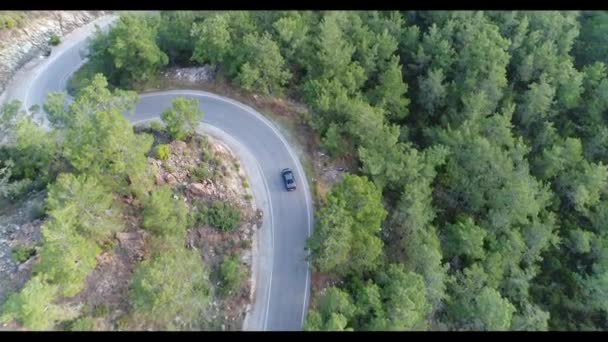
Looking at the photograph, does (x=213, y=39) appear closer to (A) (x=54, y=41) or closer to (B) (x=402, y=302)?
(A) (x=54, y=41)

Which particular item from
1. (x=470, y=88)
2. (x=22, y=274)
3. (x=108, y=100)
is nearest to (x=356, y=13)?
(x=470, y=88)

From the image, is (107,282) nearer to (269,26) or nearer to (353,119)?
(353,119)

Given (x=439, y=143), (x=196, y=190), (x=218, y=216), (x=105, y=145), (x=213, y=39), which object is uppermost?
(x=213, y=39)

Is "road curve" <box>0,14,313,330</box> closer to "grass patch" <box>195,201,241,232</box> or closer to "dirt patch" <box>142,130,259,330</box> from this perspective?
"dirt patch" <box>142,130,259,330</box>

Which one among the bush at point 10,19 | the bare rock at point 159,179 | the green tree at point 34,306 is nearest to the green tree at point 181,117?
the bare rock at point 159,179

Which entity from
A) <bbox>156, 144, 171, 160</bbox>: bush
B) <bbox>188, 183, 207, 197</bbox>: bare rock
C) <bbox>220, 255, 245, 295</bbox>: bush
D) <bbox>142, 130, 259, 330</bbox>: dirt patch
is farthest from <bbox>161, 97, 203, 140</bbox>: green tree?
<bbox>220, 255, 245, 295</bbox>: bush

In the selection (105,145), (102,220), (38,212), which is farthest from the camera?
(38,212)

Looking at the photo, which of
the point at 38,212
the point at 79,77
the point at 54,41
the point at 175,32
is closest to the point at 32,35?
the point at 54,41

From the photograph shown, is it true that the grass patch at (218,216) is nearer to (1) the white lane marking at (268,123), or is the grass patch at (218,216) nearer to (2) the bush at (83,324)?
(1) the white lane marking at (268,123)
